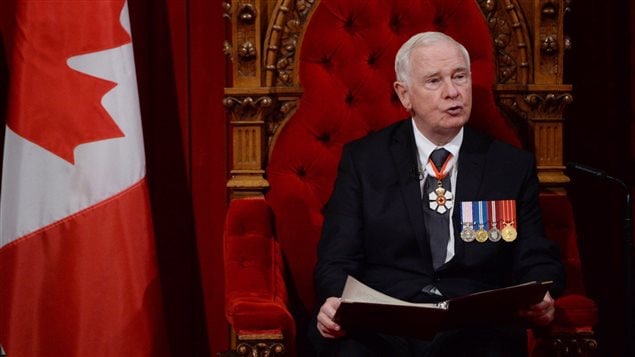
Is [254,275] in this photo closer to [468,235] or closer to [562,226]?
[468,235]

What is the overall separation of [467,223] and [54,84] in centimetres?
132

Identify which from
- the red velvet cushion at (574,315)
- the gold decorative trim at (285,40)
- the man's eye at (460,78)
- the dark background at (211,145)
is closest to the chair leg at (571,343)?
the red velvet cushion at (574,315)

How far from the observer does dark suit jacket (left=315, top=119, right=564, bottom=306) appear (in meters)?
2.56

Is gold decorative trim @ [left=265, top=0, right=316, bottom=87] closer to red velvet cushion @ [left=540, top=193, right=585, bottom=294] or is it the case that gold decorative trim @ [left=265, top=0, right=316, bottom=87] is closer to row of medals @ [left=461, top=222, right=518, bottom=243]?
row of medals @ [left=461, top=222, right=518, bottom=243]

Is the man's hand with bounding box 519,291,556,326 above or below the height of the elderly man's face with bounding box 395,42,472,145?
below

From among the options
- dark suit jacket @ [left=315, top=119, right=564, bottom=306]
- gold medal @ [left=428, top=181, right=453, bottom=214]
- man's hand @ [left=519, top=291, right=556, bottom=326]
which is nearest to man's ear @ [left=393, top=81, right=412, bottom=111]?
dark suit jacket @ [left=315, top=119, right=564, bottom=306]

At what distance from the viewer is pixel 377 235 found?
2.62 m

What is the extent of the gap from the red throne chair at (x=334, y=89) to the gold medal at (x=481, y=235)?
41 cm

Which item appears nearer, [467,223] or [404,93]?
[467,223]

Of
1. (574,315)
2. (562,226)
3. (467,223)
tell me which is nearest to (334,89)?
(467,223)

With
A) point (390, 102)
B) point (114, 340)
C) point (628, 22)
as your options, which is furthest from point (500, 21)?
point (114, 340)

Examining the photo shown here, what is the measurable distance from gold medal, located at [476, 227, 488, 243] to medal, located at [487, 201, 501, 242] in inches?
0.6

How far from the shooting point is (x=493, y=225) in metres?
2.57

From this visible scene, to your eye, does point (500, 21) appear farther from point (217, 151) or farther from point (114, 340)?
point (114, 340)
